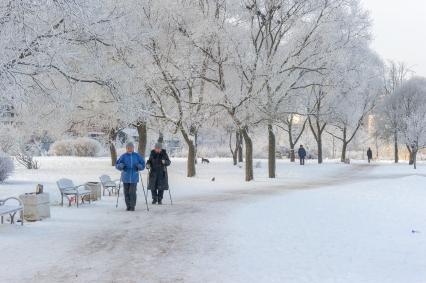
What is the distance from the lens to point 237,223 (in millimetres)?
11281

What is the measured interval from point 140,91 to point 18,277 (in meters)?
16.8

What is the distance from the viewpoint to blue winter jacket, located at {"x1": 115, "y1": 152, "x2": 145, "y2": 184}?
13.5 meters

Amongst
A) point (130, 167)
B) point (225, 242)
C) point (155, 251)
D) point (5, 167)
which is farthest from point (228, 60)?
point (155, 251)

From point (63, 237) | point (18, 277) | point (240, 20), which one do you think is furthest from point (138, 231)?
point (240, 20)

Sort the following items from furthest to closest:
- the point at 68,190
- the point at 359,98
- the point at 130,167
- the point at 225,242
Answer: the point at 359,98
the point at 68,190
the point at 130,167
the point at 225,242

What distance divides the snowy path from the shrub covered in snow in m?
33.6

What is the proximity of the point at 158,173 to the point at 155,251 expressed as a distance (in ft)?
22.2

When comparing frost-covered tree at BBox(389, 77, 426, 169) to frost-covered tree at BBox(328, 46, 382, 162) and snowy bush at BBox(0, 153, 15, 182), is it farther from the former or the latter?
snowy bush at BBox(0, 153, 15, 182)

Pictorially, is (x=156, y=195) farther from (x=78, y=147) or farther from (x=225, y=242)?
(x=78, y=147)

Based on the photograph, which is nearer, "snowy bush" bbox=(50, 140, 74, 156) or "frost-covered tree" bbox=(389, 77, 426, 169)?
"frost-covered tree" bbox=(389, 77, 426, 169)

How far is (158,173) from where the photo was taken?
15.0 meters

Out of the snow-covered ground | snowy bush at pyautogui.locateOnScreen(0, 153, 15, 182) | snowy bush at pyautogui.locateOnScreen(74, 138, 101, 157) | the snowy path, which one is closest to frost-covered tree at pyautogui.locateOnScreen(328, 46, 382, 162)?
snowy bush at pyautogui.locateOnScreen(74, 138, 101, 157)

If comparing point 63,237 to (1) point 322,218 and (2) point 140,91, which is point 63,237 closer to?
(1) point 322,218

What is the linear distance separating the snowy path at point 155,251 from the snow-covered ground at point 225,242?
1cm
